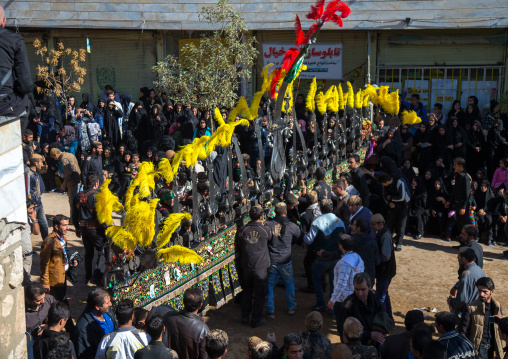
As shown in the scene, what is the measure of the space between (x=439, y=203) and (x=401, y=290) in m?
2.49

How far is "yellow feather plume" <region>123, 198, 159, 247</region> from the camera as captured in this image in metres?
6.54

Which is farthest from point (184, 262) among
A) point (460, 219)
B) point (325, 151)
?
point (460, 219)

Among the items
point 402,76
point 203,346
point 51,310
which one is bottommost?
point 203,346

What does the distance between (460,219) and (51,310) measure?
23.4 feet

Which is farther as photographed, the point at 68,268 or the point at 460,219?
the point at 460,219

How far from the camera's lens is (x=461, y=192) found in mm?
10453

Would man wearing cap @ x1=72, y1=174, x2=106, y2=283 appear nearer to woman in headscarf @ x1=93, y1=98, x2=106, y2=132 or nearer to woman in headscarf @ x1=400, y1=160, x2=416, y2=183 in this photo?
woman in headscarf @ x1=400, y1=160, x2=416, y2=183

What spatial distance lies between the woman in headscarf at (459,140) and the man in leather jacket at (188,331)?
7.50 m

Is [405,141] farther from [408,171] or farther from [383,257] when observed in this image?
[383,257]

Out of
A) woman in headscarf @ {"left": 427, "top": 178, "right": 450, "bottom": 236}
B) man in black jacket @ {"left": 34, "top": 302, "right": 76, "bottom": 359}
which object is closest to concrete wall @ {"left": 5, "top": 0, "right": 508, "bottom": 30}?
woman in headscarf @ {"left": 427, "top": 178, "right": 450, "bottom": 236}

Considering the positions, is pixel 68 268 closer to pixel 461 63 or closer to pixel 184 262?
pixel 184 262

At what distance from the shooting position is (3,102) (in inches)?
168

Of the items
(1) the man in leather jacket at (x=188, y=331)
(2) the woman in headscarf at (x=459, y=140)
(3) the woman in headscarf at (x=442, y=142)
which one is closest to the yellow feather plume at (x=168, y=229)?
(1) the man in leather jacket at (x=188, y=331)

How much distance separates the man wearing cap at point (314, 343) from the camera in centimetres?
534
